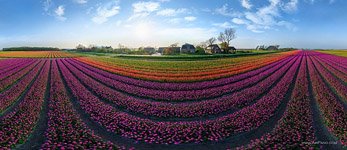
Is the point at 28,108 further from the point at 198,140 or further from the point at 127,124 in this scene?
the point at 198,140

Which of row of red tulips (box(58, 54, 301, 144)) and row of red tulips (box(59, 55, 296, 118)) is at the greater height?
row of red tulips (box(58, 54, 301, 144))

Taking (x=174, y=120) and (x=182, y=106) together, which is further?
(x=182, y=106)

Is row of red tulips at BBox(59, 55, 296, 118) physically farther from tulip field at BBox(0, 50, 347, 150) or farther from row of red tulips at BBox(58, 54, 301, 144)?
row of red tulips at BBox(58, 54, 301, 144)

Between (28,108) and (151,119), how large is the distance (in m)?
6.63

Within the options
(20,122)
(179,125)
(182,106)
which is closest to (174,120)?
(179,125)

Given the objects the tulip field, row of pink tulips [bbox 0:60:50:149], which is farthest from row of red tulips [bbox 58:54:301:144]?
row of pink tulips [bbox 0:60:50:149]

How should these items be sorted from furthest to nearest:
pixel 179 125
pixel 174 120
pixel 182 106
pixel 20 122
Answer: pixel 182 106 < pixel 174 120 < pixel 20 122 < pixel 179 125

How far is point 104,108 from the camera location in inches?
512

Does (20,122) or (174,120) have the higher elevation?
(20,122)

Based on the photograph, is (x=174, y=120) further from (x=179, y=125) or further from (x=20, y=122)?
(x=20, y=122)

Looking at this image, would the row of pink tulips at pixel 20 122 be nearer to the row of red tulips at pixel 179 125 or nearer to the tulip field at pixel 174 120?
the tulip field at pixel 174 120

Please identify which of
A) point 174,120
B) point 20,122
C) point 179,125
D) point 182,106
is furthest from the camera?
point 182,106

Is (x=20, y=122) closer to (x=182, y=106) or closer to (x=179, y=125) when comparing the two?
(x=179, y=125)

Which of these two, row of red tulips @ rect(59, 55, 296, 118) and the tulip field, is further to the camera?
row of red tulips @ rect(59, 55, 296, 118)
